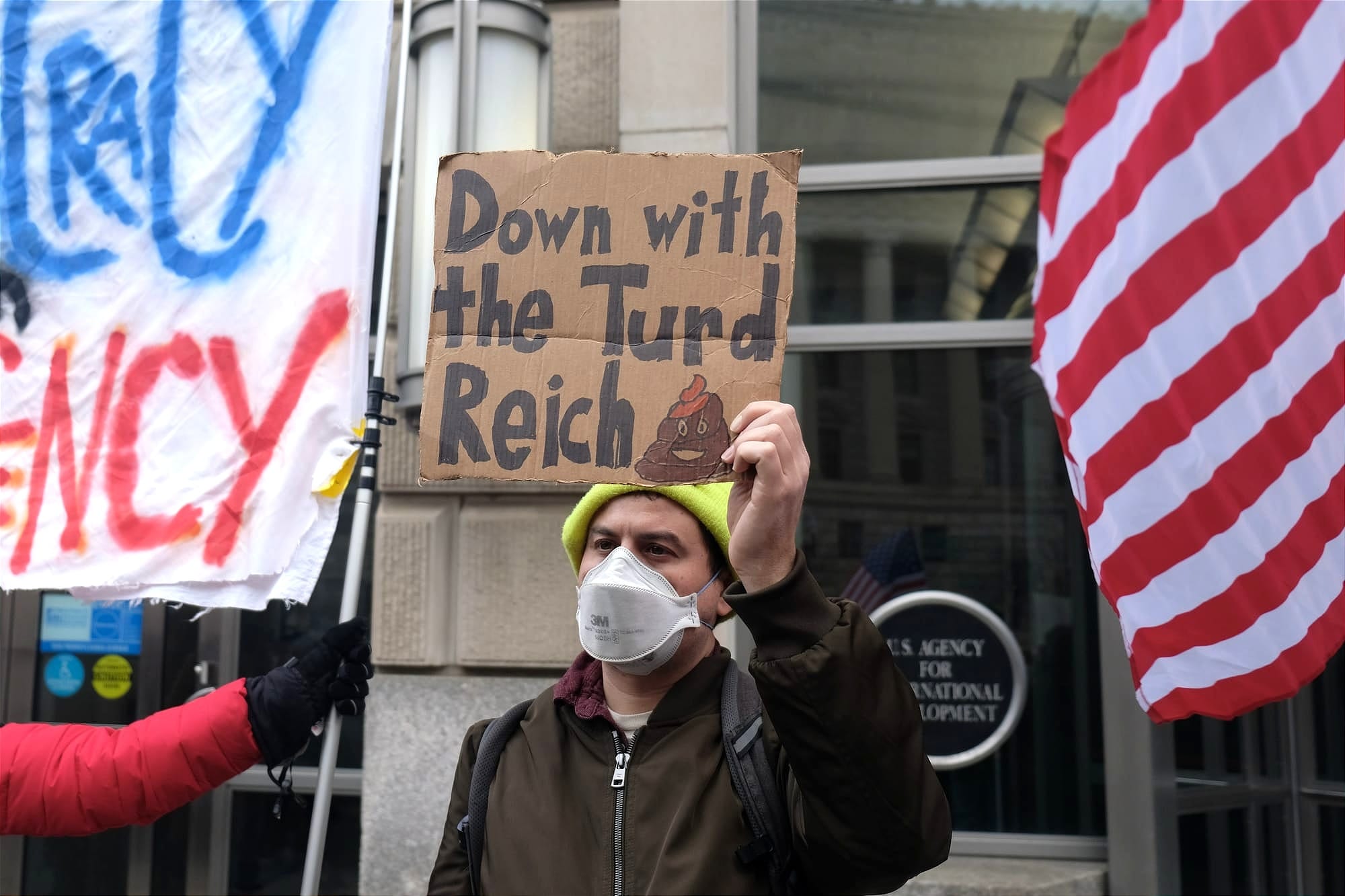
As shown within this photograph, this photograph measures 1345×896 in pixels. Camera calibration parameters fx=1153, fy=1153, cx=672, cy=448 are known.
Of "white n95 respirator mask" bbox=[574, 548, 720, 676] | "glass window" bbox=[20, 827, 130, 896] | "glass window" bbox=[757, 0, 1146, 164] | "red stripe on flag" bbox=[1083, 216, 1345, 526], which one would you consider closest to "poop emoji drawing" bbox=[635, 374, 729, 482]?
"white n95 respirator mask" bbox=[574, 548, 720, 676]

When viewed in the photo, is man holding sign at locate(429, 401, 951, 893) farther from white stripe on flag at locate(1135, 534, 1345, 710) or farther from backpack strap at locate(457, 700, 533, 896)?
white stripe on flag at locate(1135, 534, 1345, 710)

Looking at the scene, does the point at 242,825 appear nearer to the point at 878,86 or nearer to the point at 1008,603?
the point at 1008,603

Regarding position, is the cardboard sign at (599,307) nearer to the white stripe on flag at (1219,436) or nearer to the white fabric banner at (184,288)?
the white fabric banner at (184,288)

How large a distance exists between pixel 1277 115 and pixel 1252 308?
472 mm

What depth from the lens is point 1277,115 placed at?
277cm

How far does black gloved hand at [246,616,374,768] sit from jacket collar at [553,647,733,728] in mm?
925

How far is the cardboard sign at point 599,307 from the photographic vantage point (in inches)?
78.6

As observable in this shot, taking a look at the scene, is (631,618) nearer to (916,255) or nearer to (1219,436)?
(1219,436)

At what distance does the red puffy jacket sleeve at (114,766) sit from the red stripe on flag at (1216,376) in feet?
7.26

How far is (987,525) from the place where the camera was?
4.08m

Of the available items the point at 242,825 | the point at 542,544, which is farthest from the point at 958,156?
the point at 242,825

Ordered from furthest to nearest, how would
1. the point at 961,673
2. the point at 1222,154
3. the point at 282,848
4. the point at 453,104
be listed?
the point at 282,848 → the point at 961,673 → the point at 453,104 → the point at 1222,154

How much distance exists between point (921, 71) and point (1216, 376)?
6.74 feet

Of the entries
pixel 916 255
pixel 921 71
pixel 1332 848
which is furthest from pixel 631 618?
pixel 1332 848
